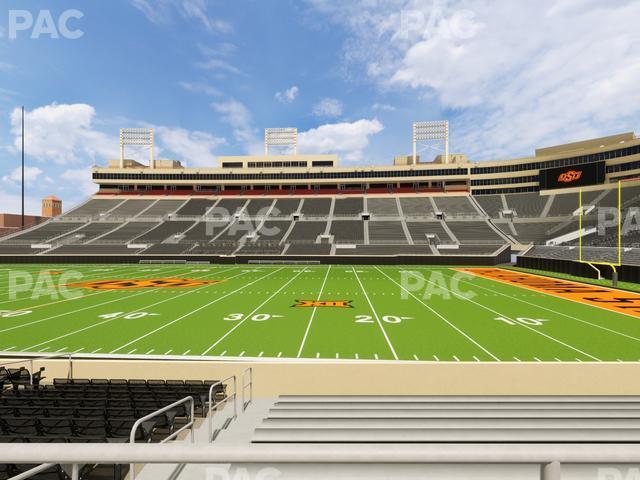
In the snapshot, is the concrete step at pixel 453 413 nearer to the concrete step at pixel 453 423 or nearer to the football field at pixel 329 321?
the concrete step at pixel 453 423

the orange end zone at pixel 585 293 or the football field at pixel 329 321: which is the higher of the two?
the orange end zone at pixel 585 293

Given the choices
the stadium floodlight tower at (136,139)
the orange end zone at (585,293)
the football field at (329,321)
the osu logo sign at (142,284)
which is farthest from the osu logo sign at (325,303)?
the stadium floodlight tower at (136,139)

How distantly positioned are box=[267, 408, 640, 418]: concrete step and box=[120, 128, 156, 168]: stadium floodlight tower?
255ft

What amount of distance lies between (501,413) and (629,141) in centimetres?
6017

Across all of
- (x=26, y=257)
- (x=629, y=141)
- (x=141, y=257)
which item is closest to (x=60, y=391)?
(x=141, y=257)

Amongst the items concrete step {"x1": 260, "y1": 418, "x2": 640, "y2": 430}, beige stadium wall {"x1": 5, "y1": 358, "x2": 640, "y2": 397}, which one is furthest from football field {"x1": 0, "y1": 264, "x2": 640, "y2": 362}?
concrete step {"x1": 260, "y1": 418, "x2": 640, "y2": 430}

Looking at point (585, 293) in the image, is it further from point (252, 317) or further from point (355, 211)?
point (355, 211)

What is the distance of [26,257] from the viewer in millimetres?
42500

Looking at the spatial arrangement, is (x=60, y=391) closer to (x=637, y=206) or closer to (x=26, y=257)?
(x=26, y=257)

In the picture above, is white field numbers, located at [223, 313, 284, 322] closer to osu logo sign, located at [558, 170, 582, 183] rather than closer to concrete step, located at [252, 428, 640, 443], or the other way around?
concrete step, located at [252, 428, 640, 443]

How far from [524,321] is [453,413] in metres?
11.4

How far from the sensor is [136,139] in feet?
243

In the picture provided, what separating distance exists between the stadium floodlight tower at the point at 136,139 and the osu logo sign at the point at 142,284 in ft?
176

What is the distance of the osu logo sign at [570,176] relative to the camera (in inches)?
2110
